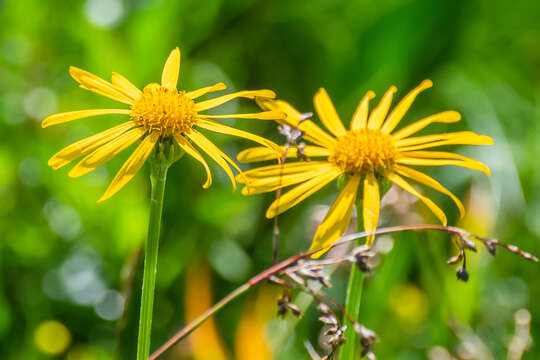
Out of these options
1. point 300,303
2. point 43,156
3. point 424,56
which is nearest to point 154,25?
point 43,156

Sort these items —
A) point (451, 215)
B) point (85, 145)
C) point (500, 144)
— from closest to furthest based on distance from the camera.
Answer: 1. point (85, 145)
2. point (451, 215)
3. point (500, 144)

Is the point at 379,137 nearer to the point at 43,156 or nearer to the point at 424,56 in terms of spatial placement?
the point at 43,156

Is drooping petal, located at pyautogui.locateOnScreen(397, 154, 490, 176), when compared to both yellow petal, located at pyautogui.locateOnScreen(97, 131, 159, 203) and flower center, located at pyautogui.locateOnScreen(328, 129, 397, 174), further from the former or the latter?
yellow petal, located at pyautogui.locateOnScreen(97, 131, 159, 203)

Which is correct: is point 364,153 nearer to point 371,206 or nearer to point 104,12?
point 371,206

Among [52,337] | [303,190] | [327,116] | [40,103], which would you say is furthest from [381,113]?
[40,103]

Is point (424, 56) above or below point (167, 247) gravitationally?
above

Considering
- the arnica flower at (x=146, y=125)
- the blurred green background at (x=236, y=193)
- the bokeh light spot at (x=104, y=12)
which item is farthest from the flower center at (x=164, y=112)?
the bokeh light spot at (x=104, y=12)

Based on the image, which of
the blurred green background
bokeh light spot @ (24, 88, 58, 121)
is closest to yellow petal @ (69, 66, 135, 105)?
the blurred green background
